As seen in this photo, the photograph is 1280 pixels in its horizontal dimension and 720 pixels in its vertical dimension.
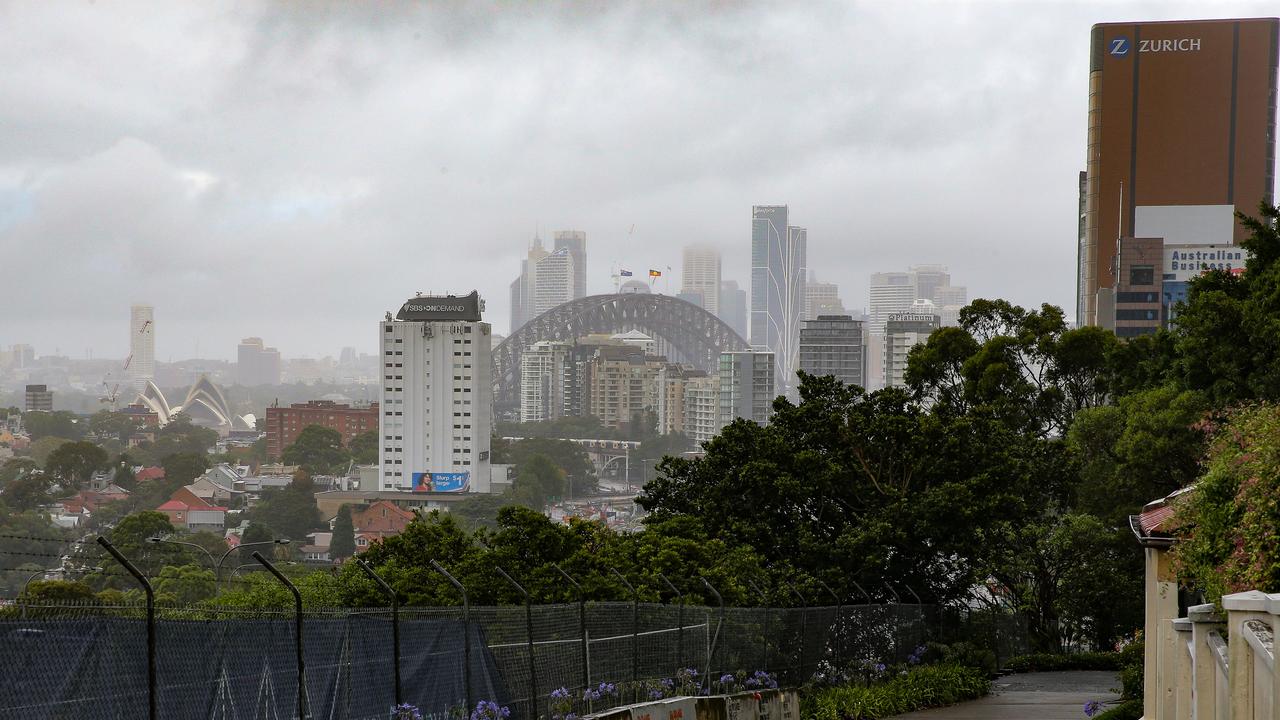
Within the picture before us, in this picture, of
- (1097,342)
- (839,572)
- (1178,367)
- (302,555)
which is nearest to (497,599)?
(839,572)

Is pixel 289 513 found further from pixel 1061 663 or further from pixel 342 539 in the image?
pixel 1061 663

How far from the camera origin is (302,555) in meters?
149

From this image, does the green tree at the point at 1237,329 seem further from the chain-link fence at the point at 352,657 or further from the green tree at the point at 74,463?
the green tree at the point at 74,463

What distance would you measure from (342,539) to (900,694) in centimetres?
13914

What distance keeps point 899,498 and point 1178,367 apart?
8.32m

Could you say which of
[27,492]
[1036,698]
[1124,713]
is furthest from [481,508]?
[1124,713]

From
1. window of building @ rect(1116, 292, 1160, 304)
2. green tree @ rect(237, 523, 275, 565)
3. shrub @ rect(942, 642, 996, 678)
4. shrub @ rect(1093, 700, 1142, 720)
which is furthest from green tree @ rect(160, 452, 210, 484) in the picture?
shrub @ rect(1093, 700, 1142, 720)

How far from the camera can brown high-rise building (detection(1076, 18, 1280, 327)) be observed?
376 feet

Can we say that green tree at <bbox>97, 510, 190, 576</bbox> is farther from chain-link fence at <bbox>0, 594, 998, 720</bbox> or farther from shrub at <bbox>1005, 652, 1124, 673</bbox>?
chain-link fence at <bbox>0, 594, 998, 720</bbox>

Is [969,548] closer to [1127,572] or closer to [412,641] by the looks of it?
[1127,572]

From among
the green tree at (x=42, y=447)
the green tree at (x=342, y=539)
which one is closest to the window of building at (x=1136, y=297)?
the green tree at (x=342, y=539)

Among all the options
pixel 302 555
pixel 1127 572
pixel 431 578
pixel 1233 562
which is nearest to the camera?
pixel 1233 562

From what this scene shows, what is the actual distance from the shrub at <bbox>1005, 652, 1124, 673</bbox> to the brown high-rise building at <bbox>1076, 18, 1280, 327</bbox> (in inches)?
3343

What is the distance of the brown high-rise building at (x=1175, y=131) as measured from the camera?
115 metres
